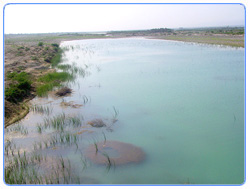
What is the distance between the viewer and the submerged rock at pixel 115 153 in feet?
15.3

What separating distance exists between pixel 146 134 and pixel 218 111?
2.64 m

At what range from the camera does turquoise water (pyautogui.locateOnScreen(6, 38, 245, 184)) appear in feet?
14.4

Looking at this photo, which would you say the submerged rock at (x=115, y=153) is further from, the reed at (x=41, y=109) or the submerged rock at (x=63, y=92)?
the submerged rock at (x=63, y=92)

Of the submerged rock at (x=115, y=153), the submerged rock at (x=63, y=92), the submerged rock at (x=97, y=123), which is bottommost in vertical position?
the submerged rock at (x=115, y=153)

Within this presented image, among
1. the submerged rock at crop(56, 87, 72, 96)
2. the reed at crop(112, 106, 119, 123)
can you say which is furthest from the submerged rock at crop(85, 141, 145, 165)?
the submerged rock at crop(56, 87, 72, 96)

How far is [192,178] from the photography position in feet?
13.8

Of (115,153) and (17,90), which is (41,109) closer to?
(17,90)

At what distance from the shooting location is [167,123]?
247 inches

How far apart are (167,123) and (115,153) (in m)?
2.02

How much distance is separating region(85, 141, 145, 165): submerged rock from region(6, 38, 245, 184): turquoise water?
0.14 meters

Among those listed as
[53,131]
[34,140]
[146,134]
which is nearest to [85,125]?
[53,131]

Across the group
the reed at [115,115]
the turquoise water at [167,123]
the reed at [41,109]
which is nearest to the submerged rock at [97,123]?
the turquoise water at [167,123]

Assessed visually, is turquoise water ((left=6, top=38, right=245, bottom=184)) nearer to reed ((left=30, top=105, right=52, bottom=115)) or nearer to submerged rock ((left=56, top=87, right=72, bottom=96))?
reed ((left=30, top=105, right=52, bottom=115))

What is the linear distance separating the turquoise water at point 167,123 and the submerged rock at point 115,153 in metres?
0.14
